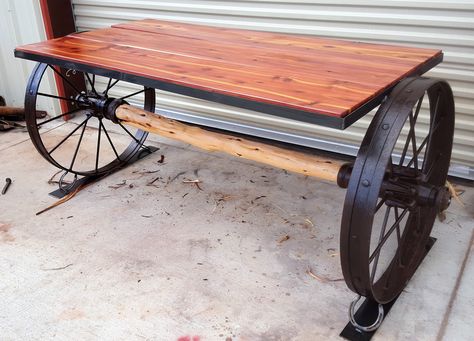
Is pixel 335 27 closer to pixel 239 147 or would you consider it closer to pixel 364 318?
pixel 239 147

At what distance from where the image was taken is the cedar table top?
1512mm

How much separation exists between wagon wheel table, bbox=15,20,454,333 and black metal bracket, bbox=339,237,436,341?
10 millimetres

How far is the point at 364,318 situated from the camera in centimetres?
175

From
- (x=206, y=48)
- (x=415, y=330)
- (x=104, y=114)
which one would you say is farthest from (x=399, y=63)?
(x=104, y=114)

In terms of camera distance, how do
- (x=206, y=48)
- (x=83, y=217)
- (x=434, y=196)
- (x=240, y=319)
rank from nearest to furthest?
(x=434, y=196)
(x=240, y=319)
(x=206, y=48)
(x=83, y=217)

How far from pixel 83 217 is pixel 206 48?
1.03 m

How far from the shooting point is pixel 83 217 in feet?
8.08

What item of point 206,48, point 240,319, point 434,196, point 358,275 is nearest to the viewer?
point 358,275

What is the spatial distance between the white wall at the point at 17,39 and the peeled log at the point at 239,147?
4.76 feet

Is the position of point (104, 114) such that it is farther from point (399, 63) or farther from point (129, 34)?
point (399, 63)

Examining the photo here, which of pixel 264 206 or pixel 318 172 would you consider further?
pixel 264 206

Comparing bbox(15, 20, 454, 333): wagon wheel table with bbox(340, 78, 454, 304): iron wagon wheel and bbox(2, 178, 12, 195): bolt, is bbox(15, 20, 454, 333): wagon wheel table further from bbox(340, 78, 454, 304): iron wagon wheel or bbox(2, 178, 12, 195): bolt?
bbox(2, 178, 12, 195): bolt

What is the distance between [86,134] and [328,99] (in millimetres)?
2458

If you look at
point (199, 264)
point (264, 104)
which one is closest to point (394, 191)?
point (264, 104)
